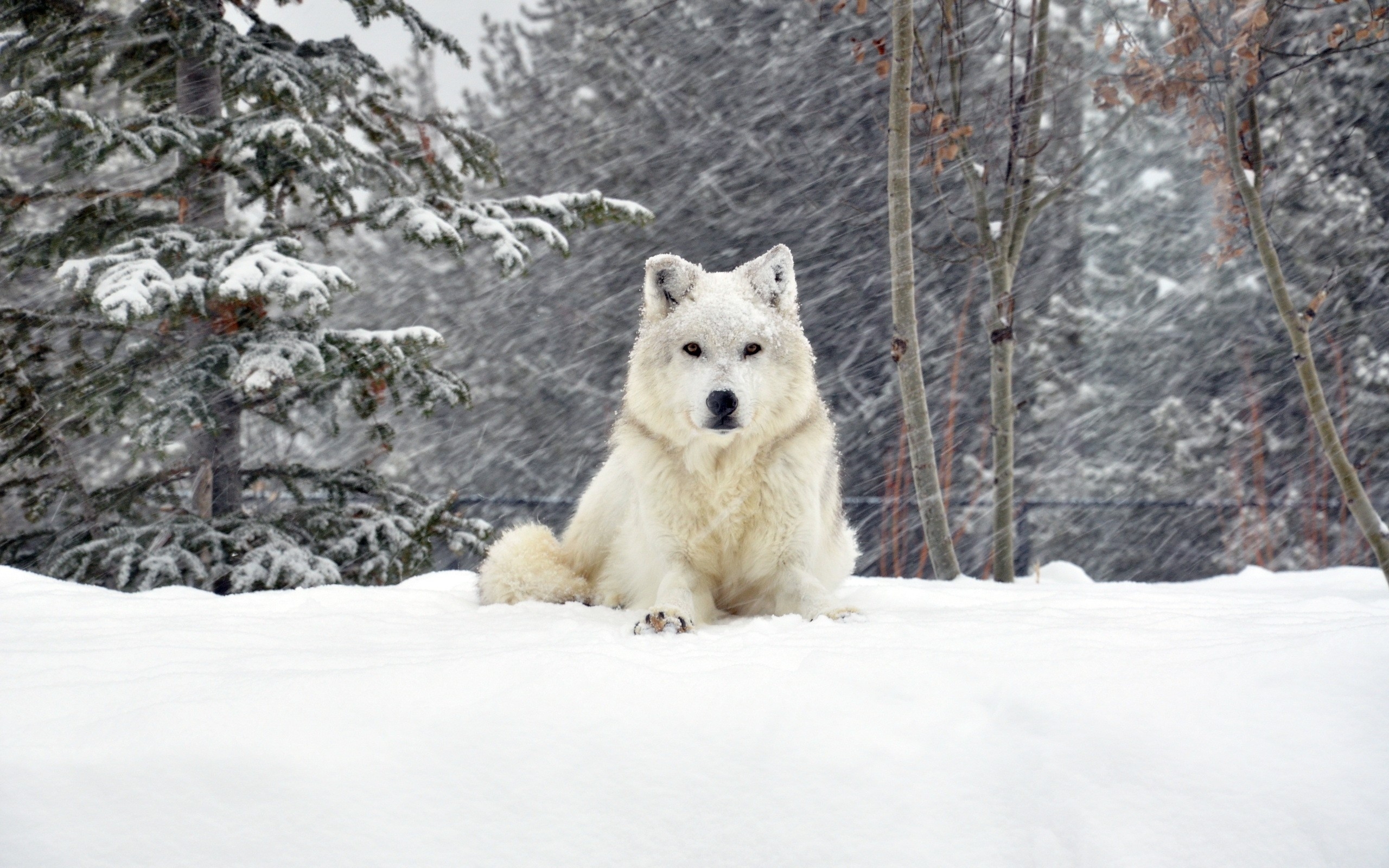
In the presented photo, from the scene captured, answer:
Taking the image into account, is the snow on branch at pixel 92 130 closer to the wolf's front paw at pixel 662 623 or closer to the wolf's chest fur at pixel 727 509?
the wolf's chest fur at pixel 727 509

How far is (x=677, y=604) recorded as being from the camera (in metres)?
2.86

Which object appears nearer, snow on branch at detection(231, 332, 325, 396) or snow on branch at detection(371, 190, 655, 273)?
snow on branch at detection(231, 332, 325, 396)

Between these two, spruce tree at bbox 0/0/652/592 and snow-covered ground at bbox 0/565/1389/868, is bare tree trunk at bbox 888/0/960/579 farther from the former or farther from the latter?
snow-covered ground at bbox 0/565/1389/868

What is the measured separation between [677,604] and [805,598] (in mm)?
484

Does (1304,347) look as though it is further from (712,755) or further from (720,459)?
(712,755)

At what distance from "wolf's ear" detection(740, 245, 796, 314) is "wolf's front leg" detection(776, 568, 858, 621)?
1.05 metres

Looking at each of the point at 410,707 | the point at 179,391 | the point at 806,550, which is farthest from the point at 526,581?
the point at 179,391

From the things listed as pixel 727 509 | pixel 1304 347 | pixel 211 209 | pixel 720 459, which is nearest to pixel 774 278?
pixel 720 459

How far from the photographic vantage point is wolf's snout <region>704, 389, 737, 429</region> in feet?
9.15

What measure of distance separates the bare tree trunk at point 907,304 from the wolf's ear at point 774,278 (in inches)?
32.8

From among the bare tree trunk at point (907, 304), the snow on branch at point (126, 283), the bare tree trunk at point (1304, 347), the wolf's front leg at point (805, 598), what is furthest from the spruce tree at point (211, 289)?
the bare tree trunk at point (1304, 347)

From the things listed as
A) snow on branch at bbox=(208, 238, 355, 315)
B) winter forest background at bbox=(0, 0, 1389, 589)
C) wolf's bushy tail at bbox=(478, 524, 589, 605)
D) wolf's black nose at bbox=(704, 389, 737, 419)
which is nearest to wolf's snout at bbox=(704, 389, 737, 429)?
wolf's black nose at bbox=(704, 389, 737, 419)

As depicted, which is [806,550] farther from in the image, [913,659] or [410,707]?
[410,707]

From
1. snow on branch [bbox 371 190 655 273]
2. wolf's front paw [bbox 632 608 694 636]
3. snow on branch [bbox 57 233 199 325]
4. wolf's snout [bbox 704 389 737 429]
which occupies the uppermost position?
snow on branch [bbox 371 190 655 273]
